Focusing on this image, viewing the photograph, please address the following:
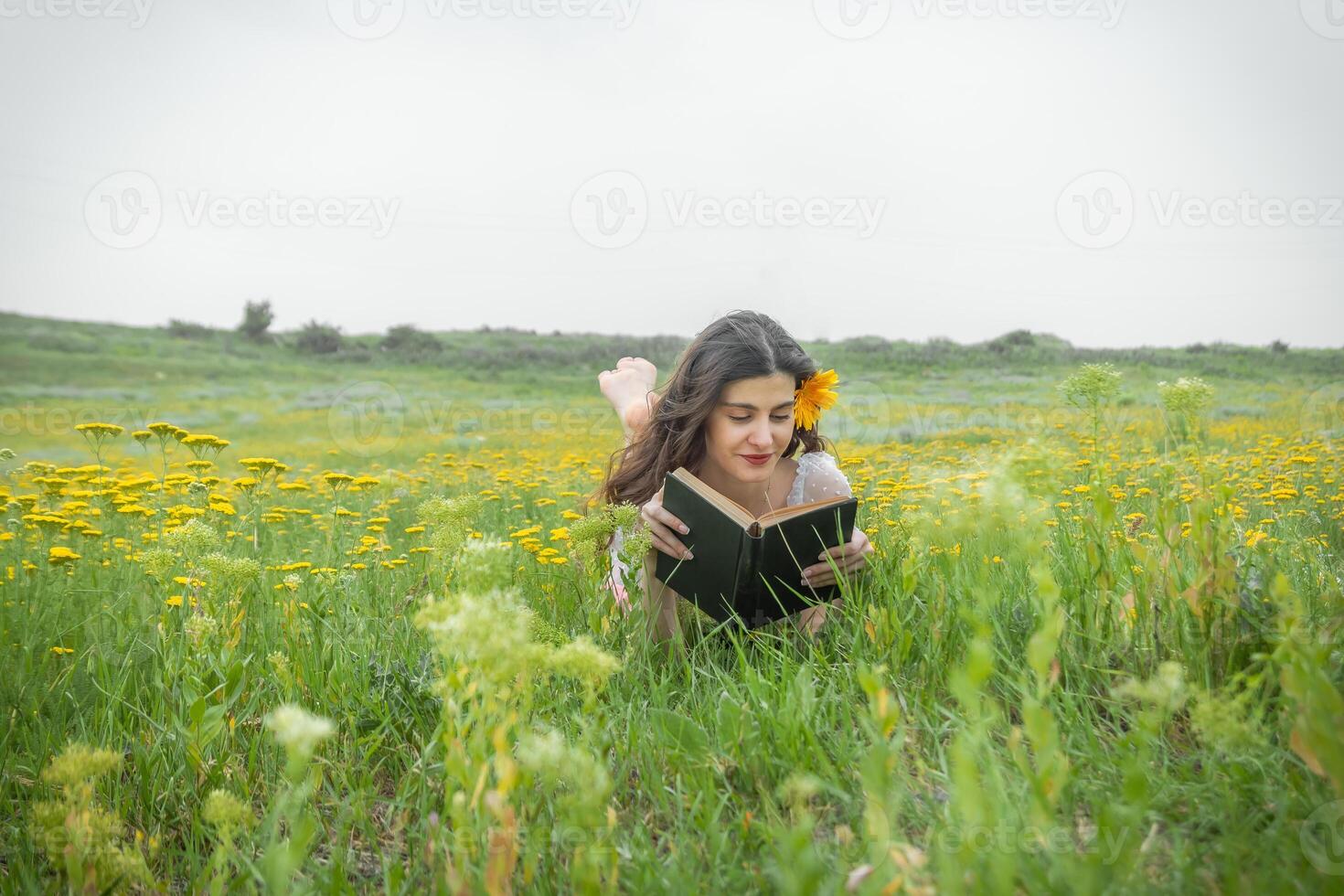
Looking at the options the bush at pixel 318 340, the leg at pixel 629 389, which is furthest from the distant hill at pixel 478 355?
the leg at pixel 629 389

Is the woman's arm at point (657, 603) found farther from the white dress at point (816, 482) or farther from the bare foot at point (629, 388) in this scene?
the bare foot at point (629, 388)

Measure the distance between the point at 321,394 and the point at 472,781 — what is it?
1913 cm

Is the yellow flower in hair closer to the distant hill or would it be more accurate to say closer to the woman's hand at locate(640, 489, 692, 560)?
the woman's hand at locate(640, 489, 692, 560)

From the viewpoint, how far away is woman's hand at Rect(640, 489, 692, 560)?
8.34 ft

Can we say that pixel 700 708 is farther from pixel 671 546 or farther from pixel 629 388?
pixel 629 388

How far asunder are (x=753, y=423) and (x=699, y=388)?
14.1 inches

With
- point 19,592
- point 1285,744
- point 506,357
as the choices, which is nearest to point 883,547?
point 1285,744

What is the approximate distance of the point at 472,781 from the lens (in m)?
1.20

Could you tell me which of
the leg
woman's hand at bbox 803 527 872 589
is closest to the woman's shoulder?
woman's hand at bbox 803 527 872 589

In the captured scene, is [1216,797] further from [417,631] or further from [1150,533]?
[417,631]

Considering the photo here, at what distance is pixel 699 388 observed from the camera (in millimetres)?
3328

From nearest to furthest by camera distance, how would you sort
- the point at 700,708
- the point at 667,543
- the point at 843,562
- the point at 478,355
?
the point at 700,708 < the point at 843,562 < the point at 667,543 < the point at 478,355

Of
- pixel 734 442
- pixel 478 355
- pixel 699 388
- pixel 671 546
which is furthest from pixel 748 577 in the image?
pixel 478 355

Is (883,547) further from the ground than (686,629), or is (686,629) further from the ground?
(883,547)
